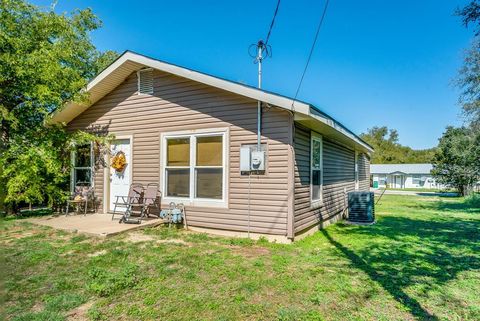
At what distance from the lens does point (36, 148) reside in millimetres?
7453

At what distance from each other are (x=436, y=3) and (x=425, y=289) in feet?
23.1

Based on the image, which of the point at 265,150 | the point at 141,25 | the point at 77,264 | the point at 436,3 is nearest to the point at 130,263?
the point at 77,264

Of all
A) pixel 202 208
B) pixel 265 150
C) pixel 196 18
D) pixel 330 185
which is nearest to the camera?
pixel 265 150

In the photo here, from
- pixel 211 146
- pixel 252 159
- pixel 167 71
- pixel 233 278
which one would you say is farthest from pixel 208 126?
pixel 233 278

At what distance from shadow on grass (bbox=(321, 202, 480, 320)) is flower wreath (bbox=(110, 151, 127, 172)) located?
551 cm

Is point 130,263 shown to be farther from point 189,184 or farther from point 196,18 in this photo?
point 196,18

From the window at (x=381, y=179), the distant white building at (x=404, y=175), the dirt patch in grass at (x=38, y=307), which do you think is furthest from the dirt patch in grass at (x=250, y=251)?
the window at (x=381, y=179)

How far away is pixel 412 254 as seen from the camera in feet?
16.9

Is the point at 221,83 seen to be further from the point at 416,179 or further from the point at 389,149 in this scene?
the point at 389,149

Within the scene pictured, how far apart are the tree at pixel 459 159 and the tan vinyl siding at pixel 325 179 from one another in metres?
8.84

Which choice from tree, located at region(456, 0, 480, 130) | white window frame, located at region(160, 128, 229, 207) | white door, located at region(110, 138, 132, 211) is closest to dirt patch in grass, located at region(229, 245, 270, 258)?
white window frame, located at region(160, 128, 229, 207)

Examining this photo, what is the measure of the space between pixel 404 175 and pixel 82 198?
1721 inches

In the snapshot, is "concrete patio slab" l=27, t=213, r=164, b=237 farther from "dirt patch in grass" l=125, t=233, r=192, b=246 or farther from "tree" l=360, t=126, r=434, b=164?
"tree" l=360, t=126, r=434, b=164

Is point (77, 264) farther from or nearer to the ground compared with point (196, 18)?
nearer to the ground
